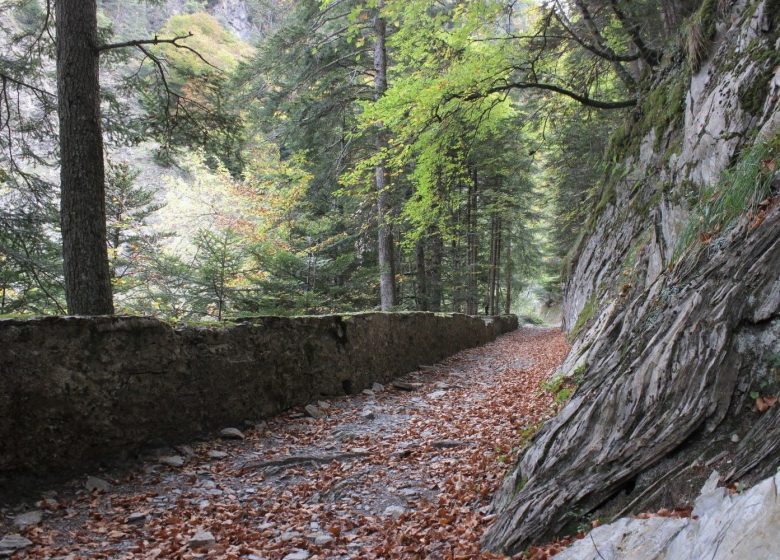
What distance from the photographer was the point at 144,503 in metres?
3.89

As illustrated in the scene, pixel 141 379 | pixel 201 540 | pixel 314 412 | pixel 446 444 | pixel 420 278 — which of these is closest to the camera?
pixel 201 540

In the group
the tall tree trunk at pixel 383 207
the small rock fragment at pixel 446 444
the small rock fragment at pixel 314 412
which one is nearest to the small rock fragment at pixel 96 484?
the small rock fragment at pixel 314 412

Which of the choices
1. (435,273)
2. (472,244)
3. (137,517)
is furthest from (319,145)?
(137,517)

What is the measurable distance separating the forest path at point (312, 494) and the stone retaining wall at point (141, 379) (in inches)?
13.0

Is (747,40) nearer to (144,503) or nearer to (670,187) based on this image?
(670,187)

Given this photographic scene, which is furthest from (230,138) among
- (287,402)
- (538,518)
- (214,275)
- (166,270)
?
(538,518)

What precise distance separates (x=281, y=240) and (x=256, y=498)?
36.5ft

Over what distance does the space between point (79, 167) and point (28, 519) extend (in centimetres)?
382

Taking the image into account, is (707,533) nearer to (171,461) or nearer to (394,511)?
(394,511)

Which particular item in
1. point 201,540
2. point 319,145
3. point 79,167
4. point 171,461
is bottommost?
point 201,540

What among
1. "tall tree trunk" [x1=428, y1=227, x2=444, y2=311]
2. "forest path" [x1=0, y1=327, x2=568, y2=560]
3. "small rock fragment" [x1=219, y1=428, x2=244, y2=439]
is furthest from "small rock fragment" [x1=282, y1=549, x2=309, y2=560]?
"tall tree trunk" [x1=428, y1=227, x2=444, y2=311]

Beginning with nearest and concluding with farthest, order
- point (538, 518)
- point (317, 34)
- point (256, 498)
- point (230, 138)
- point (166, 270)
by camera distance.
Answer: point (538, 518) → point (256, 498) → point (230, 138) → point (166, 270) → point (317, 34)

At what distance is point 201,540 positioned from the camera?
10.9 feet

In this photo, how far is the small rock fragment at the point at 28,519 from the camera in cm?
334
